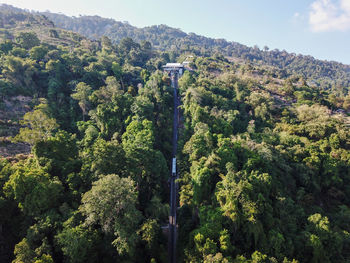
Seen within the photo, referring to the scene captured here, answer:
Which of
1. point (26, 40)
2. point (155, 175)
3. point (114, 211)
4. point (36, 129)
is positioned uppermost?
point (26, 40)

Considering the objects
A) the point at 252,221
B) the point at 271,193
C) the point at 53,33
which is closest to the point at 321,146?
the point at 271,193

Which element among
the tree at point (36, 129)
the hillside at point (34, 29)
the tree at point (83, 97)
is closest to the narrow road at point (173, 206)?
the tree at point (83, 97)

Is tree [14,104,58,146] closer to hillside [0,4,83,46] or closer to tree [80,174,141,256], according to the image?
tree [80,174,141,256]

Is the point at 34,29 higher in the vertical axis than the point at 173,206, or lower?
higher

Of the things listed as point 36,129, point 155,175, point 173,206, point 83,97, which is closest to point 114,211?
point 155,175

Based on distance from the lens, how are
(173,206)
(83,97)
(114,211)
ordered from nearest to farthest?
1. (114,211)
2. (173,206)
3. (83,97)

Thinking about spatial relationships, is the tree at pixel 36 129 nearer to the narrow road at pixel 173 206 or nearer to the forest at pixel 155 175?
the forest at pixel 155 175

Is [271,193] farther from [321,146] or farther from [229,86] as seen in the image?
[229,86]

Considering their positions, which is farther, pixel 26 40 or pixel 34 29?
pixel 34 29

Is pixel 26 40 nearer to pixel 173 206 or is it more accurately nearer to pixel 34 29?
pixel 34 29
